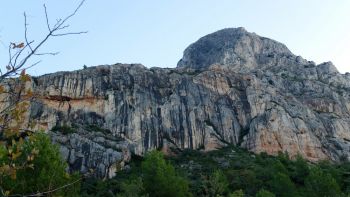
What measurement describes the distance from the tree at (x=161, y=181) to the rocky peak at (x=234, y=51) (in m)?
97.5

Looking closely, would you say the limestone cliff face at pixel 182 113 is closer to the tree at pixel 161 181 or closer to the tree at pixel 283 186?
the tree at pixel 283 186

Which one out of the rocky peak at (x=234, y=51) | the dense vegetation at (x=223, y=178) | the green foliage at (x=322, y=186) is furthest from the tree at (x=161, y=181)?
the rocky peak at (x=234, y=51)

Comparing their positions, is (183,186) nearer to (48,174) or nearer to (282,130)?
(48,174)

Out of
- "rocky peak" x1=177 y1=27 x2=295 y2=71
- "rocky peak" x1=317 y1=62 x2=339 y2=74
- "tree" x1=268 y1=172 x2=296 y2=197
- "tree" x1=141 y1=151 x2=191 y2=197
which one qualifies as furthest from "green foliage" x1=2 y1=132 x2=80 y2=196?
"rocky peak" x1=317 y1=62 x2=339 y2=74

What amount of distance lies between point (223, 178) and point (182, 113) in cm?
3767

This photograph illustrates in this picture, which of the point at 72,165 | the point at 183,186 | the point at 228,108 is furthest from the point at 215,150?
the point at 183,186

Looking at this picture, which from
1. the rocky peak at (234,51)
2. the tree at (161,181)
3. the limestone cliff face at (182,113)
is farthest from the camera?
the rocky peak at (234,51)

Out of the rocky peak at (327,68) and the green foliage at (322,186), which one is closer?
the green foliage at (322,186)

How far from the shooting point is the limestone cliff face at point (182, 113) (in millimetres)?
79812

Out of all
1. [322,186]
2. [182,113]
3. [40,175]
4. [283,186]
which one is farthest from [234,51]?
[40,175]

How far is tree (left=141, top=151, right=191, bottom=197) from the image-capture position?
37406mm

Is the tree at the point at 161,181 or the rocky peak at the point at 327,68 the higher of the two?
the rocky peak at the point at 327,68

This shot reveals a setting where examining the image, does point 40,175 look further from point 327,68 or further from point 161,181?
point 327,68

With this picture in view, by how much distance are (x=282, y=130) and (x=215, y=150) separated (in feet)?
49.1
